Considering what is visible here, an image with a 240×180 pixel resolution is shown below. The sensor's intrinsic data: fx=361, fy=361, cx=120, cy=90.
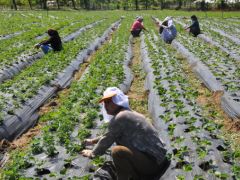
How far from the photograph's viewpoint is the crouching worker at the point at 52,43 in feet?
49.6

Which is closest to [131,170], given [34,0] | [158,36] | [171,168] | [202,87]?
[171,168]

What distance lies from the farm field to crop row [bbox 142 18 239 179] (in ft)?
0.05

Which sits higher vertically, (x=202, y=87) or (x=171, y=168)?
(x=171, y=168)

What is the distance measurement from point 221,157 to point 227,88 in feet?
14.5

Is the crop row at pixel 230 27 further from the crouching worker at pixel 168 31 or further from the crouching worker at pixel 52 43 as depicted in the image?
the crouching worker at pixel 52 43

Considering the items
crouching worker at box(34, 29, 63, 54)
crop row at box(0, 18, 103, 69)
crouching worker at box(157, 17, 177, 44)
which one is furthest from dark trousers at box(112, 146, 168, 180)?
crouching worker at box(157, 17, 177, 44)

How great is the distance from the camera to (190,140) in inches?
240

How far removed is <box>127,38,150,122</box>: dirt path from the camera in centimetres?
909

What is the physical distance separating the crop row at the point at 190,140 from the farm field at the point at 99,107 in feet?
0.05

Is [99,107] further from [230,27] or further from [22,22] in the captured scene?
[22,22]

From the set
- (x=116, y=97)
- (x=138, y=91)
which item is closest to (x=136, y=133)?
(x=116, y=97)

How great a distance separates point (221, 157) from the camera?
5438 mm

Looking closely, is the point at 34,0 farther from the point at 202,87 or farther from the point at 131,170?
the point at 131,170

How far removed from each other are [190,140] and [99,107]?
2.86 metres
